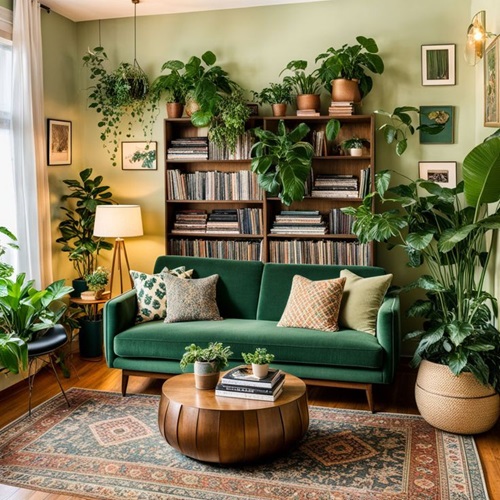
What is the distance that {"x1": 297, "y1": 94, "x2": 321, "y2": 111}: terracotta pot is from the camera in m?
4.85

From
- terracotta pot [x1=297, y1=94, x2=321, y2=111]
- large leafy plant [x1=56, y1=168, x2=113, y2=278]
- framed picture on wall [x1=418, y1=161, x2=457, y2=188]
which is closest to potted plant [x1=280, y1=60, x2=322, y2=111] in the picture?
terracotta pot [x1=297, y1=94, x2=321, y2=111]

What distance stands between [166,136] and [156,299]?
1.46 m

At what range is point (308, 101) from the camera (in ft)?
15.9

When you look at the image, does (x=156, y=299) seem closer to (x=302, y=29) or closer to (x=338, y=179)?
(x=338, y=179)

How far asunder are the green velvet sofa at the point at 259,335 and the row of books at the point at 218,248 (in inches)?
13.4

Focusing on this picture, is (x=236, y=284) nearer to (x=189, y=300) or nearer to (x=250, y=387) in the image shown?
(x=189, y=300)

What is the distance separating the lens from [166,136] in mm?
5215

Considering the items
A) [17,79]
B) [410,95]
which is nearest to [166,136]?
[17,79]

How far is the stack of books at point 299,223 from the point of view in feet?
16.2

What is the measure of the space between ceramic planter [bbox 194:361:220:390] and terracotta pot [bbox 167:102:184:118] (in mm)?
2521

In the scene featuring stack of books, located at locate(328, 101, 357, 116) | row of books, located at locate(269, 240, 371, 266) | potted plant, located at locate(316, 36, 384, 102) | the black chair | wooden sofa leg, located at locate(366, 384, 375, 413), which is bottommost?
wooden sofa leg, located at locate(366, 384, 375, 413)

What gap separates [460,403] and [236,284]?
74.1 inches

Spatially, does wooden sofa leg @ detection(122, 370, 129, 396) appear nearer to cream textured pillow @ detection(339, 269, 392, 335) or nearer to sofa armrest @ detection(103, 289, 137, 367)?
sofa armrest @ detection(103, 289, 137, 367)

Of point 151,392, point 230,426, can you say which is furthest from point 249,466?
point 151,392
